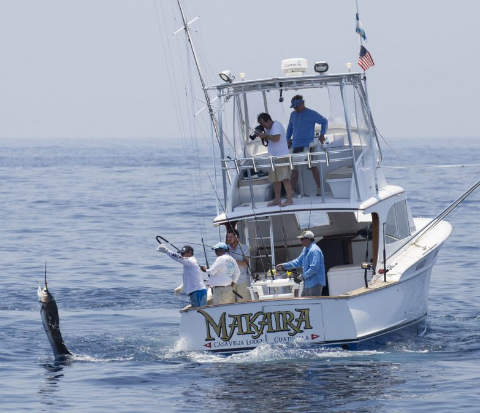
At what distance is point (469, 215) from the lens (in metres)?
40.2

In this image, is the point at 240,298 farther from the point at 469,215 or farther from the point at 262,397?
the point at 469,215

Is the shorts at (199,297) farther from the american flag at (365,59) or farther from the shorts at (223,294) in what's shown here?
the american flag at (365,59)

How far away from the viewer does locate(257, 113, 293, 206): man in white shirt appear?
666 inches

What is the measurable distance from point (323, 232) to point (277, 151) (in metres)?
3.45

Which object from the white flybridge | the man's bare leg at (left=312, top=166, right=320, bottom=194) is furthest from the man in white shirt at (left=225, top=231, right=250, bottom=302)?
the man's bare leg at (left=312, top=166, right=320, bottom=194)

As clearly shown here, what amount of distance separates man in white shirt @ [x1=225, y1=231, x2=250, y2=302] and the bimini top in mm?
2284

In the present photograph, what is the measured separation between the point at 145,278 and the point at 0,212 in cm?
1970

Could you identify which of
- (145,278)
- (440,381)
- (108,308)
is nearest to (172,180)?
(145,278)

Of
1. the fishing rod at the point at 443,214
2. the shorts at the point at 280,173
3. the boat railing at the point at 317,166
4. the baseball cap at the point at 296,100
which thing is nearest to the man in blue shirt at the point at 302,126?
the baseball cap at the point at 296,100

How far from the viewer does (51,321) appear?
647 inches

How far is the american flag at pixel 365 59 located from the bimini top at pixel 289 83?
175 mm

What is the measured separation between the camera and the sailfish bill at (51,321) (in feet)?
53.3

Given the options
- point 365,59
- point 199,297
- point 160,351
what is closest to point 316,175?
point 365,59

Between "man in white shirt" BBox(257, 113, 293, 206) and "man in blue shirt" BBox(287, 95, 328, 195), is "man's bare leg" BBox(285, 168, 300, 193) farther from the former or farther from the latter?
"man in white shirt" BBox(257, 113, 293, 206)
